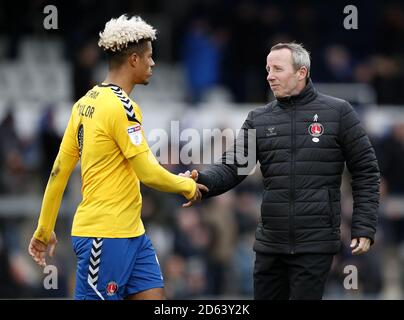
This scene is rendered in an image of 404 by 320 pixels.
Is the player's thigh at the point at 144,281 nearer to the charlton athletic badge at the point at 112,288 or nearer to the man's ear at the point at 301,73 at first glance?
the charlton athletic badge at the point at 112,288

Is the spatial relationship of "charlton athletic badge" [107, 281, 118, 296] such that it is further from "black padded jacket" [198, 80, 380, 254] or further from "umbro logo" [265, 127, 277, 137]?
"umbro logo" [265, 127, 277, 137]

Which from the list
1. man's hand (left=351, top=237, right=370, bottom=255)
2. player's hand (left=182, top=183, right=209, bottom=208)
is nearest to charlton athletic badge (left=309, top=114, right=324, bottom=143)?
man's hand (left=351, top=237, right=370, bottom=255)

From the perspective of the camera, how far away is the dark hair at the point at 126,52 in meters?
7.43

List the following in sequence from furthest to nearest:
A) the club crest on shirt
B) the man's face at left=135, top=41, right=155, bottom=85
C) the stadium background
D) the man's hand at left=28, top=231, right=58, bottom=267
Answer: the stadium background < the man's hand at left=28, top=231, right=58, bottom=267 < the man's face at left=135, top=41, right=155, bottom=85 < the club crest on shirt

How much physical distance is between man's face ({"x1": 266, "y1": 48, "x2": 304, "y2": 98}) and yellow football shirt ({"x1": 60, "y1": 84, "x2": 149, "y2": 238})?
997 mm

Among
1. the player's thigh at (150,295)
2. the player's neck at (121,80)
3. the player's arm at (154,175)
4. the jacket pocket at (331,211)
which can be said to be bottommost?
the player's thigh at (150,295)

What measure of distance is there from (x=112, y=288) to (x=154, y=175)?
0.78 metres

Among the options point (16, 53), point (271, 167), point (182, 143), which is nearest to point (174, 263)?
point (182, 143)

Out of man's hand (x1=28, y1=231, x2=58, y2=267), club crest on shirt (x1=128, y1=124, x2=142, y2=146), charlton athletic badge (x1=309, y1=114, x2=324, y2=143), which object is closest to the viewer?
club crest on shirt (x1=128, y1=124, x2=142, y2=146)

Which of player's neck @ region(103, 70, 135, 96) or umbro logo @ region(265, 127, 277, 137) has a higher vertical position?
player's neck @ region(103, 70, 135, 96)

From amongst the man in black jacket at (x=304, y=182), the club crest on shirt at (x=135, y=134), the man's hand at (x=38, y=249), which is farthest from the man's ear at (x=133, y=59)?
the man's hand at (x=38, y=249)

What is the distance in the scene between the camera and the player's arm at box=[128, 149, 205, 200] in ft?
23.8

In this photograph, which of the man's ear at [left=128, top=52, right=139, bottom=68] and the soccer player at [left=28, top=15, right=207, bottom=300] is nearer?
the soccer player at [left=28, top=15, right=207, bottom=300]
